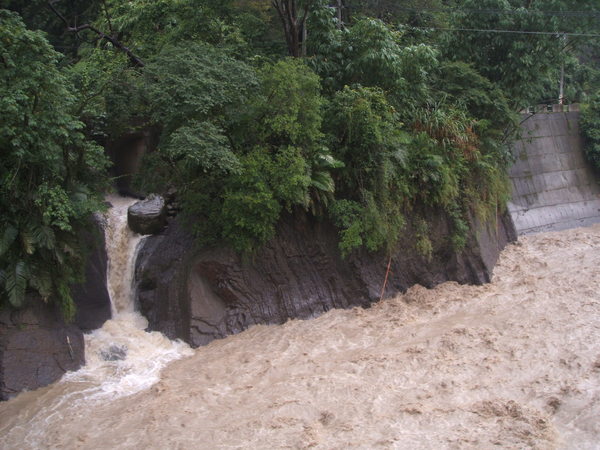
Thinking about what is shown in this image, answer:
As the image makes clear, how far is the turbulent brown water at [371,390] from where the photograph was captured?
6.90 meters

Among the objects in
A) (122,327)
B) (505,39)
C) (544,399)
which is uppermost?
(505,39)

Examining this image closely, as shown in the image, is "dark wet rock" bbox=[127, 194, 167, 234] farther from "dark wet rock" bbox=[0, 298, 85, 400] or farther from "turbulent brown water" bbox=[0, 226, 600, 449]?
"turbulent brown water" bbox=[0, 226, 600, 449]

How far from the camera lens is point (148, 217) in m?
11.6

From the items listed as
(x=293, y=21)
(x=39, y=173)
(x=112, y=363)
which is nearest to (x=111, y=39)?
(x=293, y=21)

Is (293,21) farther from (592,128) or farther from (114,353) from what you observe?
(592,128)

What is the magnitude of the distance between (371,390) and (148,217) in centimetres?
602

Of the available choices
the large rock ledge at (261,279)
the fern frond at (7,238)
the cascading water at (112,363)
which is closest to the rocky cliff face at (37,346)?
the cascading water at (112,363)

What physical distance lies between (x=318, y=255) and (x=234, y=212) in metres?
2.24

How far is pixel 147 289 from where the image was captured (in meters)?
10.9

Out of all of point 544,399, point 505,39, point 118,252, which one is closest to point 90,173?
point 118,252

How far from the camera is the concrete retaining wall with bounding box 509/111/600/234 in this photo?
16844 mm

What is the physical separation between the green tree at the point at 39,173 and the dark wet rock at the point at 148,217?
196 cm

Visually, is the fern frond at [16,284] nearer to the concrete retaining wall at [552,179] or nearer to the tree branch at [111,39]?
the tree branch at [111,39]

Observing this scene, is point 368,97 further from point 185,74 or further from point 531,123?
point 531,123
